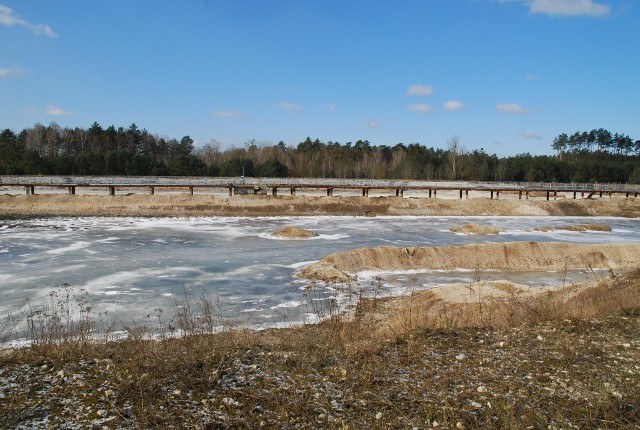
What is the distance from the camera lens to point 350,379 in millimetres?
7145

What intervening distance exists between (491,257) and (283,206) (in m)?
29.6

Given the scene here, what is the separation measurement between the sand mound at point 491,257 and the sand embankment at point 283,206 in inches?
1041

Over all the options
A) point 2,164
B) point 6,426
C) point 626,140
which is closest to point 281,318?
point 6,426

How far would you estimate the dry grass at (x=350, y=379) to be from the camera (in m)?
5.89

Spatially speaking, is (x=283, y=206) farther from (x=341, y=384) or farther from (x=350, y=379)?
(x=341, y=384)

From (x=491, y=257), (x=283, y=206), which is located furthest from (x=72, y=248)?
(x=283, y=206)

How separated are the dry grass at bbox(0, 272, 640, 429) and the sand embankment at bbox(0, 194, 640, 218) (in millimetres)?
38054

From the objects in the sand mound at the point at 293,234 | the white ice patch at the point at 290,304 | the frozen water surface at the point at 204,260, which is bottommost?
the white ice patch at the point at 290,304

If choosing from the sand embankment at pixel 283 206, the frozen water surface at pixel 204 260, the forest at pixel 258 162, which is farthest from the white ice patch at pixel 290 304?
the forest at pixel 258 162

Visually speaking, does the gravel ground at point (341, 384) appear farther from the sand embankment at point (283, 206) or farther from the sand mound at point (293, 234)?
the sand embankment at point (283, 206)

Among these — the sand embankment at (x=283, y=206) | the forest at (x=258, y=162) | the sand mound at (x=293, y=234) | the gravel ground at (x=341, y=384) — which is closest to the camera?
the gravel ground at (x=341, y=384)

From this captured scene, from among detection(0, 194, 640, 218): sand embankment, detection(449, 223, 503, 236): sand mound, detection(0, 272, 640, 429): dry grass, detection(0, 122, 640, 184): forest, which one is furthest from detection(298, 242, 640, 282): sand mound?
detection(0, 122, 640, 184): forest

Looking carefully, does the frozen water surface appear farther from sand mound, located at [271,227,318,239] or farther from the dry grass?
the dry grass

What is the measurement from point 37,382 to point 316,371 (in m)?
4.02
